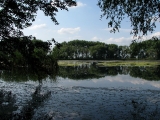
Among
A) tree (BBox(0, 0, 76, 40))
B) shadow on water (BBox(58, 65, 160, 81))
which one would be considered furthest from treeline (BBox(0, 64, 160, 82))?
tree (BBox(0, 0, 76, 40))

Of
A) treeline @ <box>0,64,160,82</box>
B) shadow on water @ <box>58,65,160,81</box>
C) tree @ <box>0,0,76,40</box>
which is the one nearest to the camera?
tree @ <box>0,0,76,40</box>

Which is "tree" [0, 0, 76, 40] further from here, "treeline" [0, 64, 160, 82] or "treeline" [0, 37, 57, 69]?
"treeline" [0, 64, 160, 82]

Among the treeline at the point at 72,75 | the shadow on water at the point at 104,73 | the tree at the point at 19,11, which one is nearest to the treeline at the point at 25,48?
the tree at the point at 19,11

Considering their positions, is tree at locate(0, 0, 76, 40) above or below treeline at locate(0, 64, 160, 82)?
above

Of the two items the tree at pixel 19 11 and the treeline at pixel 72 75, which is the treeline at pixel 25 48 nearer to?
the tree at pixel 19 11

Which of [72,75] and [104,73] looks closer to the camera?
[72,75]

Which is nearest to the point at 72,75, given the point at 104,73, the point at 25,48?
the point at 104,73

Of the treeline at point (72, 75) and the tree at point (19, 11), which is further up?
the tree at point (19, 11)

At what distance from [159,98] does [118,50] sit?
132 m

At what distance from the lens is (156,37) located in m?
6.57

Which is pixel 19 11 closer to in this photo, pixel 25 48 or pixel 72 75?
pixel 25 48

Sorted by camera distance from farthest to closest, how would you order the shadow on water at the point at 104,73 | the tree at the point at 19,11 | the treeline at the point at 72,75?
the shadow on water at the point at 104,73 → the treeline at the point at 72,75 → the tree at the point at 19,11

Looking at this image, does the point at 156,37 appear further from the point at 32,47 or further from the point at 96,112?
the point at 96,112

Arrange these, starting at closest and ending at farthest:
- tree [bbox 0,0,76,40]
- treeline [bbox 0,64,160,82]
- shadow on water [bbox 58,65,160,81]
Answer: tree [bbox 0,0,76,40] → treeline [bbox 0,64,160,82] → shadow on water [bbox 58,65,160,81]
